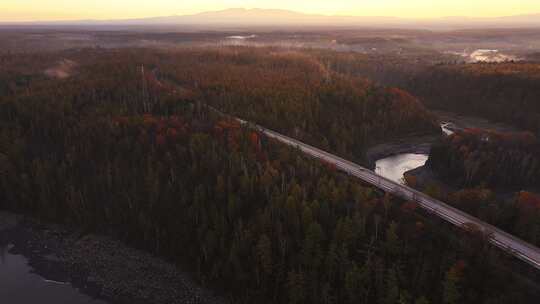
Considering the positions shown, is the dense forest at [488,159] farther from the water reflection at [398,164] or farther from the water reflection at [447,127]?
the water reflection at [447,127]

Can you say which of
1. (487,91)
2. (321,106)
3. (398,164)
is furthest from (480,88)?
(321,106)

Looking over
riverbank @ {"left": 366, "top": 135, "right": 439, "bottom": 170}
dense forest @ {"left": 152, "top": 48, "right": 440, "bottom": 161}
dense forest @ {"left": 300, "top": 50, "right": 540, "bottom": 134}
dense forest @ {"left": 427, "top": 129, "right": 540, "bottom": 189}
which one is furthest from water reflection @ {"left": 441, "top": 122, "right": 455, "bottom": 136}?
dense forest @ {"left": 427, "top": 129, "right": 540, "bottom": 189}

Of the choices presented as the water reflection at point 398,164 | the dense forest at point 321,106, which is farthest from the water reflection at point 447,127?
the water reflection at point 398,164

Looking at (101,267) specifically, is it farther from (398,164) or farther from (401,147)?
(401,147)

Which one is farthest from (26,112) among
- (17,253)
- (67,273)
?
(67,273)

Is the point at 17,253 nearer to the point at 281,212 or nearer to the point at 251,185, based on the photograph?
the point at 251,185

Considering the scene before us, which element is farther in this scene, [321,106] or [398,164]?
[321,106]
